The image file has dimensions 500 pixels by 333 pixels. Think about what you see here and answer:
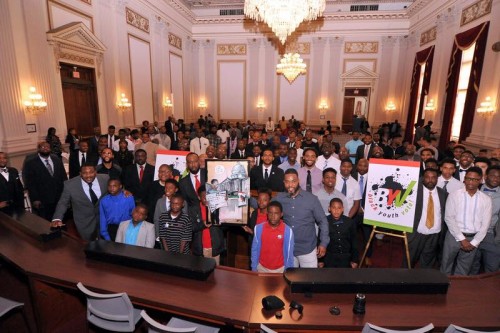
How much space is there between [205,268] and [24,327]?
264 cm

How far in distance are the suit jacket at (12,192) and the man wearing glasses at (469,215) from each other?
600cm

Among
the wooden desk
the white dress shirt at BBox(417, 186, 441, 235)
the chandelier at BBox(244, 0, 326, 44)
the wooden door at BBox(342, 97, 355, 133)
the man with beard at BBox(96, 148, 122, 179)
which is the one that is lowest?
the wooden desk

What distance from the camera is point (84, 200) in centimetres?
396

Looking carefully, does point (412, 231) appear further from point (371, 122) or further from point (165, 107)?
point (371, 122)

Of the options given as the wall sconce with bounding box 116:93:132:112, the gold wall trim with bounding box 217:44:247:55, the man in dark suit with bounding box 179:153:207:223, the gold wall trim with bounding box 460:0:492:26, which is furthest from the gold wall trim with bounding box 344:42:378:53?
the man in dark suit with bounding box 179:153:207:223

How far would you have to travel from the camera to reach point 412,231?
3.93m

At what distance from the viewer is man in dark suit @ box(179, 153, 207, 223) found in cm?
432

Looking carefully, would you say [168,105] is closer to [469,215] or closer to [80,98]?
[80,98]

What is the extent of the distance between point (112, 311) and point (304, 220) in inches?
84.8

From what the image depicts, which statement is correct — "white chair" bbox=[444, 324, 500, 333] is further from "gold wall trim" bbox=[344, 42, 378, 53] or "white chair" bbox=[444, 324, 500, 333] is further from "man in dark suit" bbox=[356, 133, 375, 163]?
"gold wall trim" bbox=[344, 42, 378, 53]

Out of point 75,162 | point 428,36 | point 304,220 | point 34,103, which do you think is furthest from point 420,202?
point 428,36

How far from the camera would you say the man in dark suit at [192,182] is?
432 cm

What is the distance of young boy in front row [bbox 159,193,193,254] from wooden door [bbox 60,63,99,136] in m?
6.89

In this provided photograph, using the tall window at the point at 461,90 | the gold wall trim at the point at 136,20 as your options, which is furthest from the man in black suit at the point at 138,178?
the tall window at the point at 461,90
